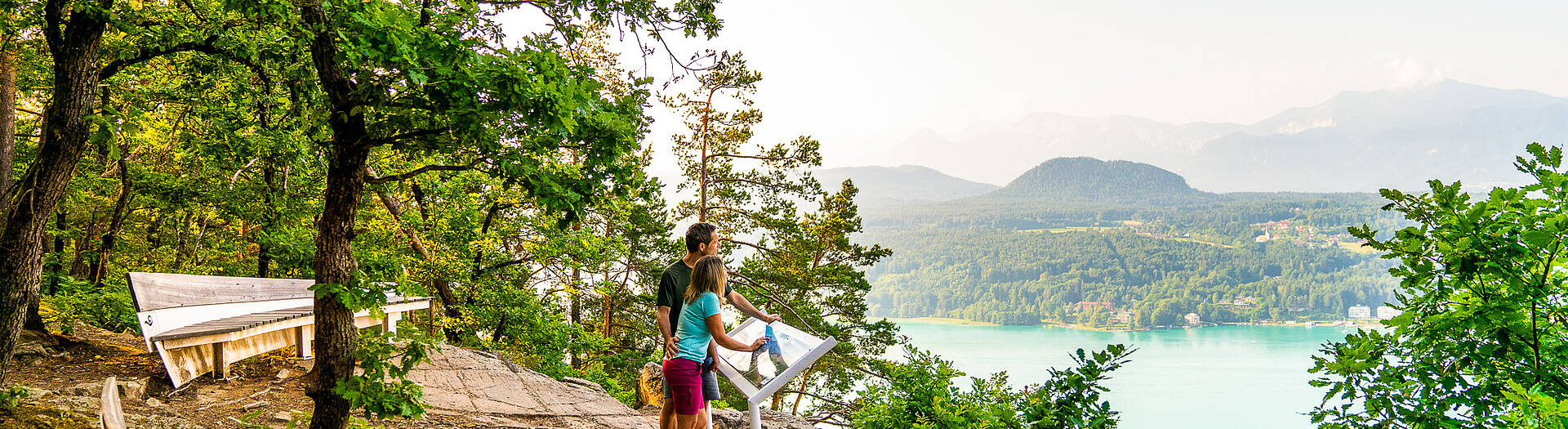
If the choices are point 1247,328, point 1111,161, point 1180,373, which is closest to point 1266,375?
point 1180,373

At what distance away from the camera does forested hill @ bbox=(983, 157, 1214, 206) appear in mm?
180375

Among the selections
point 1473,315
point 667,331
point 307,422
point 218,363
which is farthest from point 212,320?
point 1473,315

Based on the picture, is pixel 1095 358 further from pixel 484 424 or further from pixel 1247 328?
pixel 1247 328

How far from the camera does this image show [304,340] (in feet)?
20.2

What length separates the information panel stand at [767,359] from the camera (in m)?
3.94

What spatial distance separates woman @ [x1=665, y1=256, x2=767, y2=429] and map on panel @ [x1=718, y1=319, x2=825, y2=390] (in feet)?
0.48

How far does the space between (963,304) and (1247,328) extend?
40676mm

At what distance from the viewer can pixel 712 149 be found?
18359 mm

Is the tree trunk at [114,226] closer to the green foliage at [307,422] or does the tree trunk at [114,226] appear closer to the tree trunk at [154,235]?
the tree trunk at [154,235]

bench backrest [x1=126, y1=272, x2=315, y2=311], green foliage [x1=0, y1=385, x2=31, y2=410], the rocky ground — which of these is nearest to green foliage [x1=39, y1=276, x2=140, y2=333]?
the rocky ground

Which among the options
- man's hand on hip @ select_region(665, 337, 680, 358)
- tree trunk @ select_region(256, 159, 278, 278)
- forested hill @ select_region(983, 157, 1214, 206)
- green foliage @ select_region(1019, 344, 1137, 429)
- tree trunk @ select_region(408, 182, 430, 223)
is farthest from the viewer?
forested hill @ select_region(983, 157, 1214, 206)

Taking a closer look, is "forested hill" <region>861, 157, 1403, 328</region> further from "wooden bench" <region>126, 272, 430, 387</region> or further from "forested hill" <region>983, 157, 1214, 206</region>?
"wooden bench" <region>126, 272, 430, 387</region>

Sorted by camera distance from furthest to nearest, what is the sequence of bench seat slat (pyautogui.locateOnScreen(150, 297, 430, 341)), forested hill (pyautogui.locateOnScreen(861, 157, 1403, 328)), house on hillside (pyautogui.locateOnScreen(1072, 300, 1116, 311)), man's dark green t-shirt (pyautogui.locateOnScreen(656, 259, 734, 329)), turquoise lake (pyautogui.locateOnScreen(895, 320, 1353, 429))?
forested hill (pyautogui.locateOnScreen(861, 157, 1403, 328)), house on hillside (pyautogui.locateOnScreen(1072, 300, 1116, 311)), turquoise lake (pyautogui.locateOnScreen(895, 320, 1353, 429)), bench seat slat (pyautogui.locateOnScreen(150, 297, 430, 341)), man's dark green t-shirt (pyautogui.locateOnScreen(656, 259, 734, 329))

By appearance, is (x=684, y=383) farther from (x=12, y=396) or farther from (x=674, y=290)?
(x=12, y=396)
